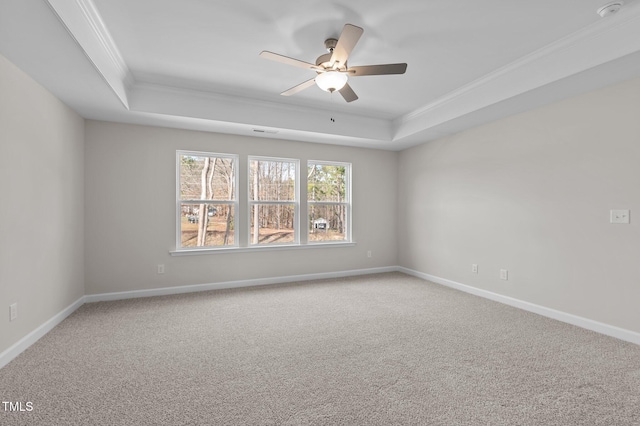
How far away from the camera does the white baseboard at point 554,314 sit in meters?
2.79

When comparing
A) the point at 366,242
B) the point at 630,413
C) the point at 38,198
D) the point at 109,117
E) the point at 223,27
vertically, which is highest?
the point at 223,27

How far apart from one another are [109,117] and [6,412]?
3.15 metres

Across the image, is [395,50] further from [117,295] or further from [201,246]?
[117,295]

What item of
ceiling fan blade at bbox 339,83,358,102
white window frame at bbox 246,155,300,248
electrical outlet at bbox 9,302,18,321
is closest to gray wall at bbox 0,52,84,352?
electrical outlet at bbox 9,302,18,321

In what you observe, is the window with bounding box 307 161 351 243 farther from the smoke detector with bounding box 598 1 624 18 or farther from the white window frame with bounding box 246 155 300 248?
the smoke detector with bounding box 598 1 624 18

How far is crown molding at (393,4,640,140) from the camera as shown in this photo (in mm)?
2320

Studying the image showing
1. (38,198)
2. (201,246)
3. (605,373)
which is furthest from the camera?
(201,246)

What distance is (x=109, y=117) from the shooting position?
3.78 meters

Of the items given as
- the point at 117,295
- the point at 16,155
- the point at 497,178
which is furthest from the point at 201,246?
the point at 497,178

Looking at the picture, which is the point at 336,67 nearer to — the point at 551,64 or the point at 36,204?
the point at 551,64

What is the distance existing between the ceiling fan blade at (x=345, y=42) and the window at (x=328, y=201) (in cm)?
277

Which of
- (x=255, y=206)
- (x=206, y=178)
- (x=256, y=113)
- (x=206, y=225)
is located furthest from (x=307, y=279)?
(x=256, y=113)

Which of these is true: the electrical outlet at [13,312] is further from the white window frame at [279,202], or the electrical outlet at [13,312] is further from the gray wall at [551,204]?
the gray wall at [551,204]

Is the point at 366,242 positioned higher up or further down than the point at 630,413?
higher up
